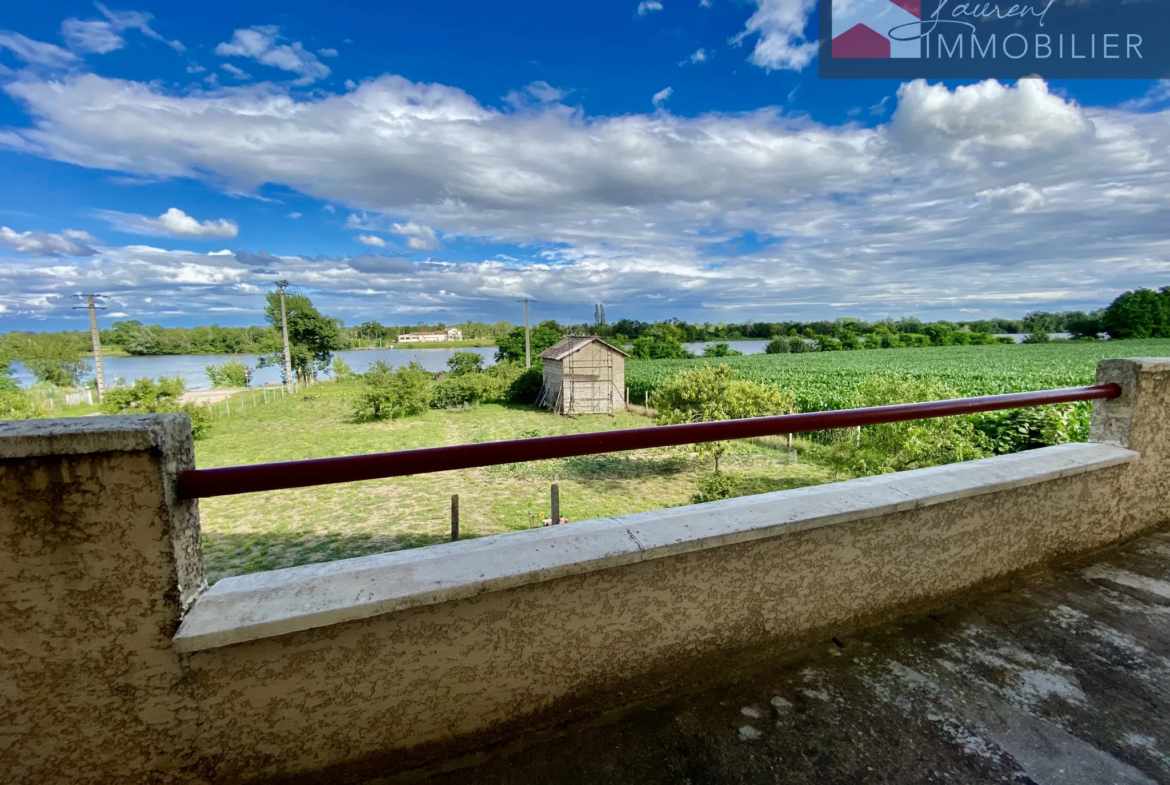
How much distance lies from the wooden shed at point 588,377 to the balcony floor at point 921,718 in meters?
25.3

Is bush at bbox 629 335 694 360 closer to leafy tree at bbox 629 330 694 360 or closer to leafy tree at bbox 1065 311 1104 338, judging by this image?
leafy tree at bbox 629 330 694 360

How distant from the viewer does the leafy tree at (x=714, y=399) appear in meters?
13.9

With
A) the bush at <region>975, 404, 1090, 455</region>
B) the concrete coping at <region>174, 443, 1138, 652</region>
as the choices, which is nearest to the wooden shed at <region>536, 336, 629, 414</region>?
the bush at <region>975, 404, 1090, 455</region>

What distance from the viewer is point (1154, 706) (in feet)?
4.49

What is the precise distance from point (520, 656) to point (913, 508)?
1354mm

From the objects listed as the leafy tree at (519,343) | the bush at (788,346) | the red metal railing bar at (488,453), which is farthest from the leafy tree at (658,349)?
the red metal railing bar at (488,453)

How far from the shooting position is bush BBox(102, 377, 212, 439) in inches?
859

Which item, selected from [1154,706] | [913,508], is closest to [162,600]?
[913,508]

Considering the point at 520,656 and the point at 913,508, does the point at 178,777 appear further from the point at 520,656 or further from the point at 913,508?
the point at 913,508

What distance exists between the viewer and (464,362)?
127 feet

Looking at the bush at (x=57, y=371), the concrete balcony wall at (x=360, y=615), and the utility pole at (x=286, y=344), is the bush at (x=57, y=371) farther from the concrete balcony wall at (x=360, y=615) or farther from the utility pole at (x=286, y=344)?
the concrete balcony wall at (x=360, y=615)

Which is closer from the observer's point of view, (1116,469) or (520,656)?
(520,656)

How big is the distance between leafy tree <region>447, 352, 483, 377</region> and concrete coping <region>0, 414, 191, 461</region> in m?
37.5

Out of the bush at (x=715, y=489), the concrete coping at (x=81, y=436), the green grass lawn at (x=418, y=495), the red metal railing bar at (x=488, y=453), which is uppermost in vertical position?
the concrete coping at (x=81, y=436)
